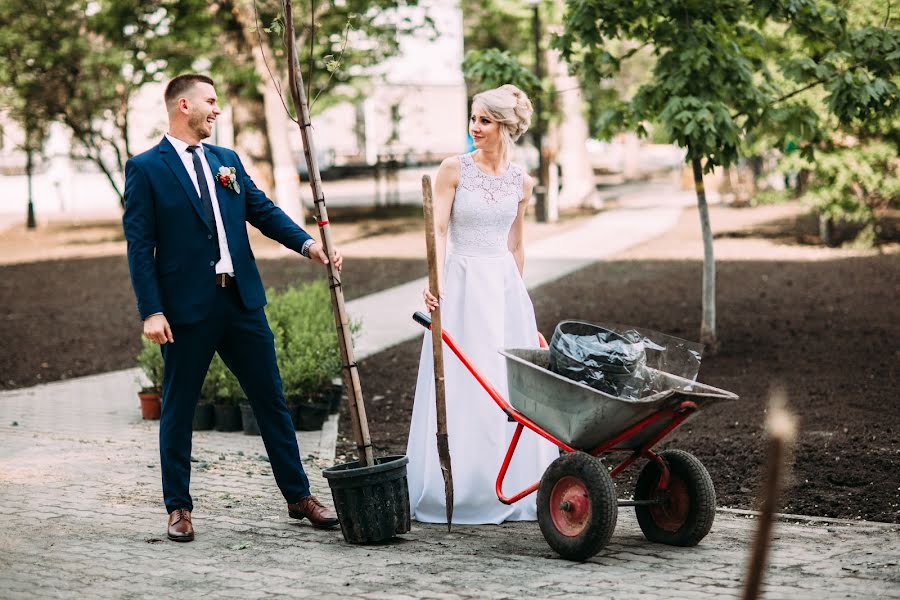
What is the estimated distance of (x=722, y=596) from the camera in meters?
4.13

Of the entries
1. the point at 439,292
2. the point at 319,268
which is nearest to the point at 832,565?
the point at 439,292

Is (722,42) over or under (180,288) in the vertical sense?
over

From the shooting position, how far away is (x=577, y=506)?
15.2 ft

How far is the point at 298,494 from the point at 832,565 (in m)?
2.36

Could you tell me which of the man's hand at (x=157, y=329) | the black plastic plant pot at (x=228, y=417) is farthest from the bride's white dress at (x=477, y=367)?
the black plastic plant pot at (x=228, y=417)

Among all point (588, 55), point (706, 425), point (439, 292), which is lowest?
point (706, 425)

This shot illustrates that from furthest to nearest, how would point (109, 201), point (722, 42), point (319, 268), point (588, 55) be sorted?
point (109, 201), point (319, 268), point (588, 55), point (722, 42)

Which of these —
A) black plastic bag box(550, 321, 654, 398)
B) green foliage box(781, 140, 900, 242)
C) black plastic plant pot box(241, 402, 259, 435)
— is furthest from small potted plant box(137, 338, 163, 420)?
green foliage box(781, 140, 900, 242)

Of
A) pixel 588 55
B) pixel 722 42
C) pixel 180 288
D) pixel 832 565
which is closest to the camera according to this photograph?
pixel 832 565

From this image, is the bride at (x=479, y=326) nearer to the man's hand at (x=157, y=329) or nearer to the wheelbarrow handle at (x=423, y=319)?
the wheelbarrow handle at (x=423, y=319)

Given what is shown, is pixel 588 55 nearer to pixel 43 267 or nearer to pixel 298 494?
pixel 298 494

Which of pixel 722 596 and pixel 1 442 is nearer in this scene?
pixel 722 596

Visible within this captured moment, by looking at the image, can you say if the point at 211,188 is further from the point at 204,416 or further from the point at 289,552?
the point at 204,416

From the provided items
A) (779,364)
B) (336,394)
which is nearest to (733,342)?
(779,364)
